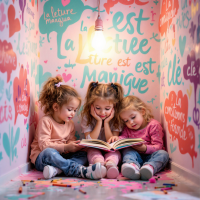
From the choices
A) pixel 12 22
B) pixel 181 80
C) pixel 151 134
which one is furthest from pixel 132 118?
pixel 12 22

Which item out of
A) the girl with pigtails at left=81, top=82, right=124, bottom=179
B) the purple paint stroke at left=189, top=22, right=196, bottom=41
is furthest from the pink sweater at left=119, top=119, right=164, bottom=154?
the purple paint stroke at left=189, top=22, right=196, bottom=41

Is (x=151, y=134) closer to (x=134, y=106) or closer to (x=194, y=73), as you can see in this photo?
(x=134, y=106)

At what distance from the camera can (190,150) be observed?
4.86 feet

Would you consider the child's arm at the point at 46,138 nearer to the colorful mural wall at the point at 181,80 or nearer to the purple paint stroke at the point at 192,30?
the colorful mural wall at the point at 181,80

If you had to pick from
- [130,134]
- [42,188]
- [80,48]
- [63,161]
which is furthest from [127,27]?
[42,188]

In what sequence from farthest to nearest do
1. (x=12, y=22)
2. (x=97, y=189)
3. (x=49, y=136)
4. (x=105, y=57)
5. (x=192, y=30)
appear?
(x=105, y=57) → (x=49, y=136) → (x=12, y=22) → (x=192, y=30) → (x=97, y=189)

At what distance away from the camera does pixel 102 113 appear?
6.55ft

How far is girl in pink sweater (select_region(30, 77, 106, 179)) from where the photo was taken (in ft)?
5.78

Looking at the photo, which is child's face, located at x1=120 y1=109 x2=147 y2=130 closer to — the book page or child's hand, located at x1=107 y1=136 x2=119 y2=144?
child's hand, located at x1=107 y1=136 x2=119 y2=144

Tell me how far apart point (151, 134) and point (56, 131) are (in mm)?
789

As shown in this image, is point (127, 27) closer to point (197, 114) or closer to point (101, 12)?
point (101, 12)

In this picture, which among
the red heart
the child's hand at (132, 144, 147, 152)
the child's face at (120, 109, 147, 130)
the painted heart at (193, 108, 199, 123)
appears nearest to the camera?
the painted heart at (193, 108, 199, 123)

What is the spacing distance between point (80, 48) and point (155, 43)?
0.72 metres

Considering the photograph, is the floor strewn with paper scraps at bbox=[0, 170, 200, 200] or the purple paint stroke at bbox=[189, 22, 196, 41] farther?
the purple paint stroke at bbox=[189, 22, 196, 41]
